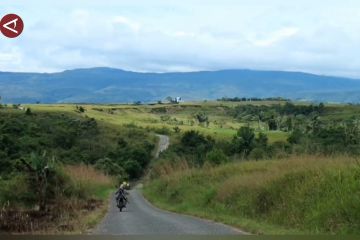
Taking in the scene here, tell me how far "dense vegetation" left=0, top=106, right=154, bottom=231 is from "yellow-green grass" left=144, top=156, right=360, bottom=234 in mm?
7707

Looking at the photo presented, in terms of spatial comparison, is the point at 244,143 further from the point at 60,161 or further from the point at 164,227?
the point at 164,227

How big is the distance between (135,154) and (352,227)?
99.6m

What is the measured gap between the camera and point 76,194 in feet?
134

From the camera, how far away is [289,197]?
22.1 meters

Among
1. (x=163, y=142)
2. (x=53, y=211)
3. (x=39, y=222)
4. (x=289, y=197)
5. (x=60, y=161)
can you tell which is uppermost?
(x=289, y=197)

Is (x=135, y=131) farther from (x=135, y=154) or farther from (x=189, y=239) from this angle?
(x=189, y=239)

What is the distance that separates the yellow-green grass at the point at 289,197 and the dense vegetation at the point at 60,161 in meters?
7.71

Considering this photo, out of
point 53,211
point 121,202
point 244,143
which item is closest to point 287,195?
point 53,211

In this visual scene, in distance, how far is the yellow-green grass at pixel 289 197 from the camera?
17828 mm

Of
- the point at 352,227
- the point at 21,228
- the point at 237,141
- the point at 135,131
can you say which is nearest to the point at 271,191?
the point at 352,227

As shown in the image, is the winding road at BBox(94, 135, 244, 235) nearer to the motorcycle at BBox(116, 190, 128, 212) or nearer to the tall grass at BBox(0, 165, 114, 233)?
the tall grass at BBox(0, 165, 114, 233)

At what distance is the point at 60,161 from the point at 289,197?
102 feet

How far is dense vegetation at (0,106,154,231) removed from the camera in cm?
3186

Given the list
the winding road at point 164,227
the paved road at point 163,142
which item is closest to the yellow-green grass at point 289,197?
the winding road at point 164,227
